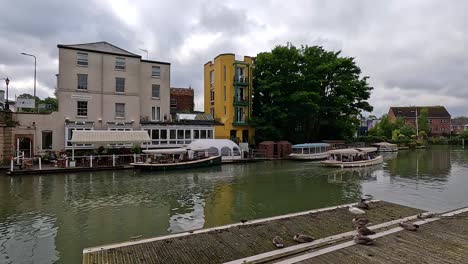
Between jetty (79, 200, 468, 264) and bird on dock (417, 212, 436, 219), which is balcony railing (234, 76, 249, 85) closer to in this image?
bird on dock (417, 212, 436, 219)

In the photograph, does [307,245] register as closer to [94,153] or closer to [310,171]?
[310,171]

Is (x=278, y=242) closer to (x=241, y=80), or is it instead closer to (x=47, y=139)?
(x=47, y=139)

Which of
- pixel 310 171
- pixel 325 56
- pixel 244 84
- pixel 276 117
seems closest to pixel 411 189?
pixel 310 171

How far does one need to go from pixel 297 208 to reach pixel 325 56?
132 feet

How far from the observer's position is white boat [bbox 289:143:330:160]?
127 feet

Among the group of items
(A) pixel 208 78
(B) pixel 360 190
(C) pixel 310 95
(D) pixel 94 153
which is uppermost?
(A) pixel 208 78

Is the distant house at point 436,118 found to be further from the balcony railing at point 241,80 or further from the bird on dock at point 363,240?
the bird on dock at point 363,240

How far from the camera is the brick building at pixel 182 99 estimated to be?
4966cm

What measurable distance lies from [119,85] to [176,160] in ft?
41.6

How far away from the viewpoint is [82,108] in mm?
32781

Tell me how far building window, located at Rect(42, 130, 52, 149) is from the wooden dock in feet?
90.0

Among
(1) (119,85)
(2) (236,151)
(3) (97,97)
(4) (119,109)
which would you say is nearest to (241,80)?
(2) (236,151)

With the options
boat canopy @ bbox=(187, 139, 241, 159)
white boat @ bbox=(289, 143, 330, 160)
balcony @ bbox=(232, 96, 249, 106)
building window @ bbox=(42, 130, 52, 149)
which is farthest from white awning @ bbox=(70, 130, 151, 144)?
white boat @ bbox=(289, 143, 330, 160)

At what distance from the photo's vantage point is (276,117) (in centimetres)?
4378
